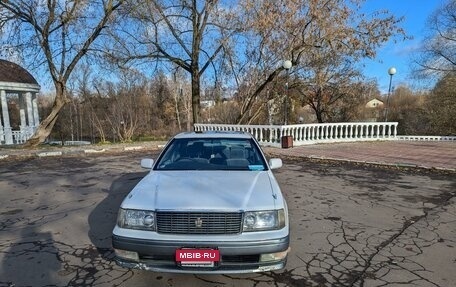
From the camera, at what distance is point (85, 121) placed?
149ft

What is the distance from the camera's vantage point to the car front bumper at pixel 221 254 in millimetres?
2934

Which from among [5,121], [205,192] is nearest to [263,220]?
[205,192]

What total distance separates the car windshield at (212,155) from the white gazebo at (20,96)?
19.8 metres

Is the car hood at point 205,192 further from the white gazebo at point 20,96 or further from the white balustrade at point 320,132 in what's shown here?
the white gazebo at point 20,96

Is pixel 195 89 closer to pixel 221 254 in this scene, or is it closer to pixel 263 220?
pixel 263 220

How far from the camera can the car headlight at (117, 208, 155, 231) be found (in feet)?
10.2

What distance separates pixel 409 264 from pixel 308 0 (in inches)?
592

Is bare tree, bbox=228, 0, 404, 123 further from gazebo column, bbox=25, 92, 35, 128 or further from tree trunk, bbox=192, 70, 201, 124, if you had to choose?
gazebo column, bbox=25, 92, 35, 128

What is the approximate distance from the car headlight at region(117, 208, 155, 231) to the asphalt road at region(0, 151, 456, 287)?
1.99ft

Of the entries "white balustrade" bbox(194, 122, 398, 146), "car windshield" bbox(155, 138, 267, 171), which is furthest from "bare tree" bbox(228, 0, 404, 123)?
"car windshield" bbox(155, 138, 267, 171)

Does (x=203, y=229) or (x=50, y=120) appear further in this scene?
(x=50, y=120)

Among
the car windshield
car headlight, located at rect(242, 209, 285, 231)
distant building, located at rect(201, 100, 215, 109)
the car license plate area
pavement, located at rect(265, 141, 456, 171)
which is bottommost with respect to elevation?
pavement, located at rect(265, 141, 456, 171)

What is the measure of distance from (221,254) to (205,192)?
67 centimetres

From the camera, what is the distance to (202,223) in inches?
119
